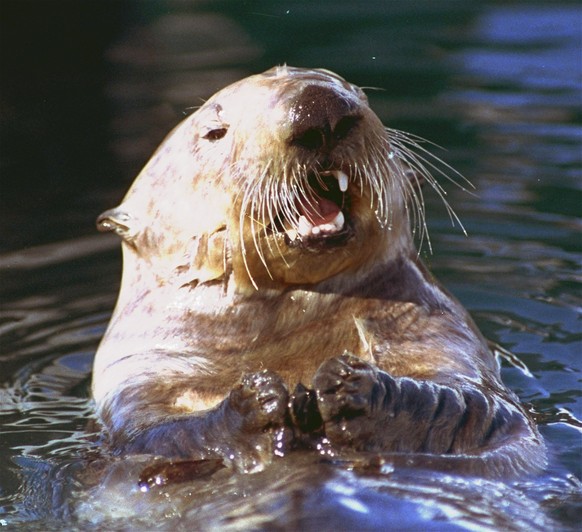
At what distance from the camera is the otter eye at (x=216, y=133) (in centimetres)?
500

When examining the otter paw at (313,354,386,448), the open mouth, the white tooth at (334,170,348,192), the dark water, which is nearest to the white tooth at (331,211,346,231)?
the open mouth

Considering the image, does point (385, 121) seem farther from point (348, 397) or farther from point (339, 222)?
point (348, 397)

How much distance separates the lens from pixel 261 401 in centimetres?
406

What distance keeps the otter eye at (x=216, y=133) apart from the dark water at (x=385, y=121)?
124 centimetres

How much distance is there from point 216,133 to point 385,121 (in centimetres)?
420

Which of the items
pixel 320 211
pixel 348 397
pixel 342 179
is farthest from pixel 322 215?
pixel 348 397

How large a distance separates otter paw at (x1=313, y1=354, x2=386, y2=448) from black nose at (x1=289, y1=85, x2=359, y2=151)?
0.85m

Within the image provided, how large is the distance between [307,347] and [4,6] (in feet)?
24.7

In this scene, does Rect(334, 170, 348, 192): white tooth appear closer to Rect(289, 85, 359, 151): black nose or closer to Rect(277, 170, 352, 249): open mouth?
Rect(277, 170, 352, 249): open mouth

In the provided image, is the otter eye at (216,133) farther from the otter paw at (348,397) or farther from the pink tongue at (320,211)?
the otter paw at (348,397)

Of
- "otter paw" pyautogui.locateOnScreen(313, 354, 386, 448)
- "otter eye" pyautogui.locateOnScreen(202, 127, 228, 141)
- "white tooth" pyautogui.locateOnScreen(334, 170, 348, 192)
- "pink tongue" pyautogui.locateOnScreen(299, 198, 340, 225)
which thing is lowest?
"otter paw" pyautogui.locateOnScreen(313, 354, 386, 448)

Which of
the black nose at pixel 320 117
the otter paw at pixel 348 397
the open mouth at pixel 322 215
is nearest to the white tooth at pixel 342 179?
the open mouth at pixel 322 215

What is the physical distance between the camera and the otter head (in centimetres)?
457

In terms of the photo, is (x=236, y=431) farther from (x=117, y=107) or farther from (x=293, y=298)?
(x=117, y=107)
